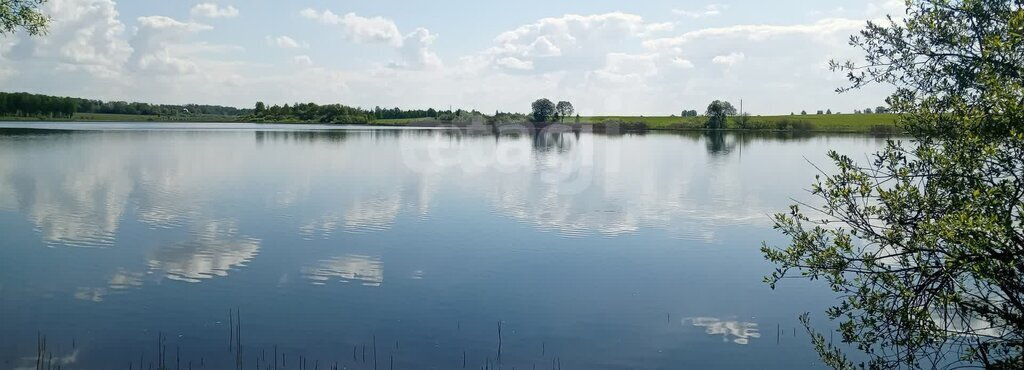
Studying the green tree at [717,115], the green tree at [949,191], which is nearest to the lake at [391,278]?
the green tree at [949,191]

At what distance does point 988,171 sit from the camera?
28.1 feet

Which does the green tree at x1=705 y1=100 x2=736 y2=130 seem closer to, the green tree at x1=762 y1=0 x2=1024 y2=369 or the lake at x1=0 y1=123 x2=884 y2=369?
the lake at x1=0 y1=123 x2=884 y2=369

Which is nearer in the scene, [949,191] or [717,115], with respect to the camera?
[949,191]

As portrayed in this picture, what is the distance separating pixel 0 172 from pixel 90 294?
1343 inches

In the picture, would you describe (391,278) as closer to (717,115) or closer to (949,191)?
(949,191)

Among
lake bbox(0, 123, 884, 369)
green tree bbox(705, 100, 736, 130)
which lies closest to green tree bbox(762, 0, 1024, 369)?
lake bbox(0, 123, 884, 369)

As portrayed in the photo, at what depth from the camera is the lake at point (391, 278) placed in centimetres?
1330

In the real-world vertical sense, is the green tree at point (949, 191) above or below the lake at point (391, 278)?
above

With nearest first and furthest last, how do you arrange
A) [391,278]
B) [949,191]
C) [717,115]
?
[949,191] → [391,278] → [717,115]

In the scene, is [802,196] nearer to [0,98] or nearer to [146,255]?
[146,255]

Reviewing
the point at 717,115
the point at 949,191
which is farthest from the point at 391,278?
the point at 717,115

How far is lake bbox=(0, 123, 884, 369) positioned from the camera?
13.3 metres

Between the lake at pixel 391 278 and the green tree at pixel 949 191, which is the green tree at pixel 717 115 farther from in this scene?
the green tree at pixel 949 191

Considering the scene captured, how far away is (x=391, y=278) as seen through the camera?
730 inches
